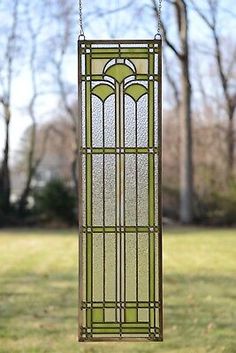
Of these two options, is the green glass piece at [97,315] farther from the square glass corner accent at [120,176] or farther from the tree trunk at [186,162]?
the tree trunk at [186,162]

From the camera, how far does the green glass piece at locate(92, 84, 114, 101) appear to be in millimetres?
3547

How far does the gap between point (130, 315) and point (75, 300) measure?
106 inches

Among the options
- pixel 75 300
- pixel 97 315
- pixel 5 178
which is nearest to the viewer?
pixel 97 315

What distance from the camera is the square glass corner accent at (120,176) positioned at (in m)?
3.53

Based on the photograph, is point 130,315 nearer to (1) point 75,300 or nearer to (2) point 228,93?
(1) point 75,300

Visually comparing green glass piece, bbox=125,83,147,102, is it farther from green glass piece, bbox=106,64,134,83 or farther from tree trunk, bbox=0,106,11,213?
tree trunk, bbox=0,106,11,213

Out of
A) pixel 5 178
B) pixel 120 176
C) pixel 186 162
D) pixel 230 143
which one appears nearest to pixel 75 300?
pixel 120 176

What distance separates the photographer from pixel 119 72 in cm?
356

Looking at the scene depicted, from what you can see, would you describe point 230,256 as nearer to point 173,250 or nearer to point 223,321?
point 173,250

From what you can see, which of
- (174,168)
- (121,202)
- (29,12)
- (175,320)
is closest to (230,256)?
(175,320)

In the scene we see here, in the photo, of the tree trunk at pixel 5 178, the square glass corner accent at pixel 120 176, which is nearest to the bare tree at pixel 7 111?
the tree trunk at pixel 5 178

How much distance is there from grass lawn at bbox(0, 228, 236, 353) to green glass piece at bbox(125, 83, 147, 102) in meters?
1.86

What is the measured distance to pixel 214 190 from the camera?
17.1 meters

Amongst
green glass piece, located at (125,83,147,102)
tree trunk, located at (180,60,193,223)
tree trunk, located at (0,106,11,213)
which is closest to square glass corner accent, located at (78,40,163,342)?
green glass piece, located at (125,83,147,102)
